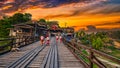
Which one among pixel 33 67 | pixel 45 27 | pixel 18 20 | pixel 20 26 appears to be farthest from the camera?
pixel 18 20

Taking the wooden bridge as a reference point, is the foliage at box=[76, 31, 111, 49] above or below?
below

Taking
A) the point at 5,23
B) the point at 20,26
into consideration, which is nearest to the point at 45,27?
the point at 5,23

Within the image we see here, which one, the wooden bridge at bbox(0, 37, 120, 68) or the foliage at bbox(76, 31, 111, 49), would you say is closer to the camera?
the wooden bridge at bbox(0, 37, 120, 68)

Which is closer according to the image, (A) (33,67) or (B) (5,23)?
(A) (33,67)

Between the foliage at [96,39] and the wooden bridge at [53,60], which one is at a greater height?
the wooden bridge at [53,60]

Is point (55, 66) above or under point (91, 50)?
under

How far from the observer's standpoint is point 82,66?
12.9 metres

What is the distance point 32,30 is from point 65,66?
224 feet

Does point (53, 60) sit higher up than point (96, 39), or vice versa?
point (53, 60)

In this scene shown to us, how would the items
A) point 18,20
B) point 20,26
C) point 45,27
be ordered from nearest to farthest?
point 20,26, point 45,27, point 18,20

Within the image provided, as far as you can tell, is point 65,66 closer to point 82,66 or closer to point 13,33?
point 82,66

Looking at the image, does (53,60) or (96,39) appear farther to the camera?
(96,39)

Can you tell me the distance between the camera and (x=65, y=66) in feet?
42.0

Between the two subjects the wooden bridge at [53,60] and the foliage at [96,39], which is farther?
the foliage at [96,39]
